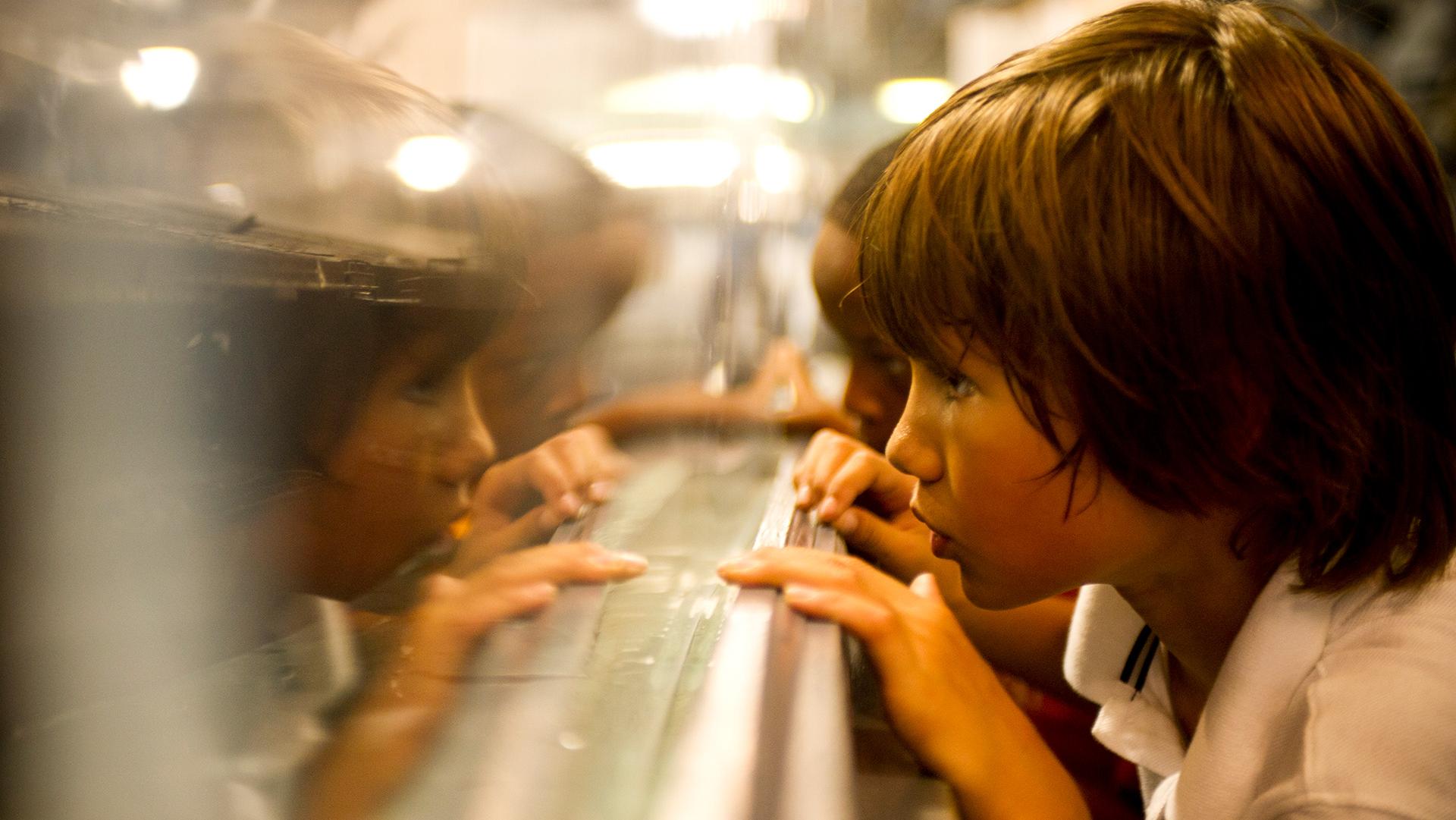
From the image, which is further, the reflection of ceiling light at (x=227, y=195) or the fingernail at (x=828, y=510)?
the fingernail at (x=828, y=510)

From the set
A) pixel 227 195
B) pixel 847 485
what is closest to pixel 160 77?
pixel 227 195

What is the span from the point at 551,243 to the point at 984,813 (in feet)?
1.64

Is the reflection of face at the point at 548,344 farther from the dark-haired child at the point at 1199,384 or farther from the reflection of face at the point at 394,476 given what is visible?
the dark-haired child at the point at 1199,384

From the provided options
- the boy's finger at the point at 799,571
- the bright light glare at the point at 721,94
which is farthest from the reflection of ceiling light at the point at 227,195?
the boy's finger at the point at 799,571

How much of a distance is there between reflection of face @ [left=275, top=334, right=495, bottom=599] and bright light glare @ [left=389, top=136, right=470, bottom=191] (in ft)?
0.21

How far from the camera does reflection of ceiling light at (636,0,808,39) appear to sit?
72 centimetres

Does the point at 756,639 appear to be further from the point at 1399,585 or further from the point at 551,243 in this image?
the point at 1399,585

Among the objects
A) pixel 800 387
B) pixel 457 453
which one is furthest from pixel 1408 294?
pixel 800 387

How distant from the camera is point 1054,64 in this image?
54cm

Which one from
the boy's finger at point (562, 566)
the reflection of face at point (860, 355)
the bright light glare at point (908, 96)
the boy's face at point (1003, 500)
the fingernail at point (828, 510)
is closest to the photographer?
the boy's finger at point (562, 566)

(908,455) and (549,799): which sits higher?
(908,455)

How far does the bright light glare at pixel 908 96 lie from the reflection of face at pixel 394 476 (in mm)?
1788

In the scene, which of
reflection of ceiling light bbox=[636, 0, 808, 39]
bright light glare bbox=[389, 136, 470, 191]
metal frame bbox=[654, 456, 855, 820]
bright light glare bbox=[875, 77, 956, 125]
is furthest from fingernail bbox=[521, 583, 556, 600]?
bright light glare bbox=[875, 77, 956, 125]

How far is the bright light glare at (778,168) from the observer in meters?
1.42
